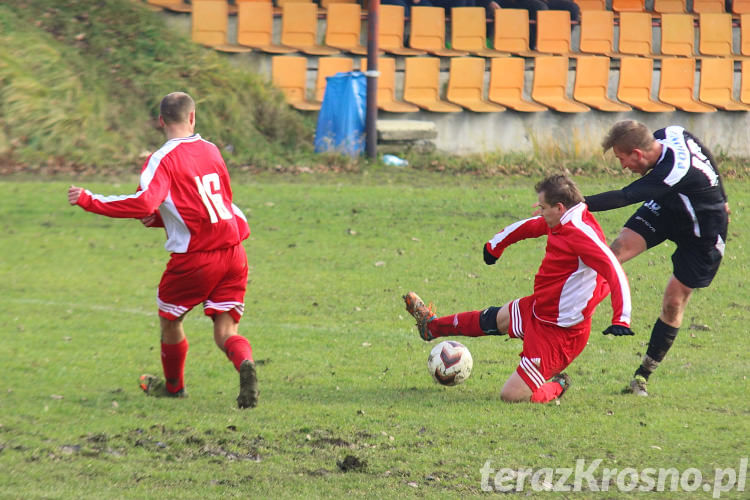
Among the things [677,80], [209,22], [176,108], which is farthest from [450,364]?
[677,80]

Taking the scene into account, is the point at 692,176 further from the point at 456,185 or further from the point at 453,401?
the point at 456,185

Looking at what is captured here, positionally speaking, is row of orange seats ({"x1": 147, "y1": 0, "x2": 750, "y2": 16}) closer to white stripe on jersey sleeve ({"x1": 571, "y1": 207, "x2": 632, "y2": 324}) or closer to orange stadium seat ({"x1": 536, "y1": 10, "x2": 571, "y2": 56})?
orange stadium seat ({"x1": 536, "y1": 10, "x2": 571, "y2": 56})

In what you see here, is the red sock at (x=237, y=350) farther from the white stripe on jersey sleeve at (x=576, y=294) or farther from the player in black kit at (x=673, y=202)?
the player in black kit at (x=673, y=202)

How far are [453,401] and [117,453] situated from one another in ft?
7.24

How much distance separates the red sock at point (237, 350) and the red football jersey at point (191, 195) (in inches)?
23.0

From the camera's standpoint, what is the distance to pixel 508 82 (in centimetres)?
1991

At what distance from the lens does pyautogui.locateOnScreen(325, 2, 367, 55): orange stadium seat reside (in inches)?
774

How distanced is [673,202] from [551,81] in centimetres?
1426

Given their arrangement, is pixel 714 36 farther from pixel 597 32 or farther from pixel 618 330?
pixel 618 330

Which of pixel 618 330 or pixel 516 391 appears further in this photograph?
pixel 516 391

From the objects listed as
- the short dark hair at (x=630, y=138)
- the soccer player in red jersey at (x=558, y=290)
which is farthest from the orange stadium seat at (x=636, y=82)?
the soccer player in red jersey at (x=558, y=290)

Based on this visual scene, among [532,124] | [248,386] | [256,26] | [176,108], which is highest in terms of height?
[176,108]

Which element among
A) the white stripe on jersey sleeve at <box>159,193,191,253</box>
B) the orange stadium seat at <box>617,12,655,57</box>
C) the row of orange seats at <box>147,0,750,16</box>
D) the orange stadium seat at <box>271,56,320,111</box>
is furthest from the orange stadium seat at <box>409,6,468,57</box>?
the white stripe on jersey sleeve at <box>159,193,191,253</box>

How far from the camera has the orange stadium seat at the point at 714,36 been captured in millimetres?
22203
